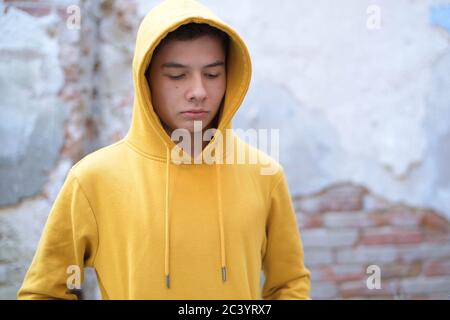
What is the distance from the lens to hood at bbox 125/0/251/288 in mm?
1273

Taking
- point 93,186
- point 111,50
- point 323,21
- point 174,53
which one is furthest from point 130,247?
point 323,21

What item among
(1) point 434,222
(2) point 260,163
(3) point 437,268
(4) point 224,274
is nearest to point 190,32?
(2) point 260,163

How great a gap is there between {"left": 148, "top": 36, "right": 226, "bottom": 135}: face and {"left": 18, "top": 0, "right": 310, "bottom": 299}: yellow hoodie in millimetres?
49

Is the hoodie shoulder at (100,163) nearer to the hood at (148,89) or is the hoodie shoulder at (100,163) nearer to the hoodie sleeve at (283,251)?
the hood at (148,89)

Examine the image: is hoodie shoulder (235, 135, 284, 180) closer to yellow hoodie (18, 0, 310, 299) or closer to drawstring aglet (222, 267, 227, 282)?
yellow hoodie (18, 0, 310, 299)

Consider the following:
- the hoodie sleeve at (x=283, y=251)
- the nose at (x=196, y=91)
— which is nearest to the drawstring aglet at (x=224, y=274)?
the hoodie sleeve at (x=283, y=251)

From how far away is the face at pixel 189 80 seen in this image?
1.29 meters

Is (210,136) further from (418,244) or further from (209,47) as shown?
(418,244)

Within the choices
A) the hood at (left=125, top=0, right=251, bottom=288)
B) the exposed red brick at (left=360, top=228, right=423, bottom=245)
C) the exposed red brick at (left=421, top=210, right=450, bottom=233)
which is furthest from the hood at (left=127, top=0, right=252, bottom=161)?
the exposed red brick at (left=421, top=210, right=450, bottom=233)

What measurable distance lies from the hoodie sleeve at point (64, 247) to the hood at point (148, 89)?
0.21 meters

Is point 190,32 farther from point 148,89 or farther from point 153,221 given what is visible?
point 153,221

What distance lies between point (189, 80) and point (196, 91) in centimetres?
5

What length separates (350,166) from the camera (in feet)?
7.85
